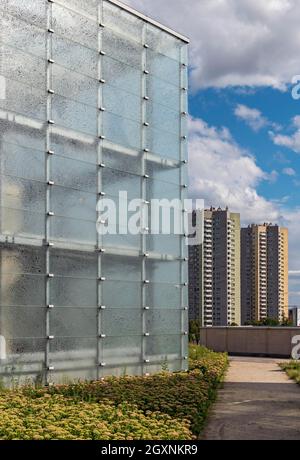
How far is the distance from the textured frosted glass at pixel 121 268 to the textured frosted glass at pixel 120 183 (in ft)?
5.33

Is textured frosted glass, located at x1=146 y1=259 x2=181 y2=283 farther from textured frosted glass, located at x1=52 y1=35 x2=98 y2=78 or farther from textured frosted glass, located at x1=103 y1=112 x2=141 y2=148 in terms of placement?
textured frosted glass, located at x1=52 y1=35 x2=98 y2=78

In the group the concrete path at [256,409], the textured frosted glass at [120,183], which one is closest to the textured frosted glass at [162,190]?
the textured frosted glass at [120,183]

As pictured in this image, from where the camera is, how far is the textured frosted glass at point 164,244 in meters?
17.6

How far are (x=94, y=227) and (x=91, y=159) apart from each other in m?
1.66

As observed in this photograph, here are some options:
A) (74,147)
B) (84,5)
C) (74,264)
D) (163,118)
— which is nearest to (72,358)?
(74,264)

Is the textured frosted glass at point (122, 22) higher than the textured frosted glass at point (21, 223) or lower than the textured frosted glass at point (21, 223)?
higher

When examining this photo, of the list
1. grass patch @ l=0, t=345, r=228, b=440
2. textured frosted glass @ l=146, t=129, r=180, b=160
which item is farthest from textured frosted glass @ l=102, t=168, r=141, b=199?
grass patch @ l=0, t=345, r=228, b=440

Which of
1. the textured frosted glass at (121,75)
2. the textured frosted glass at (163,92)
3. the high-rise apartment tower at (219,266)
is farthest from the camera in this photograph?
the high-rise apartment tower at (219,266)

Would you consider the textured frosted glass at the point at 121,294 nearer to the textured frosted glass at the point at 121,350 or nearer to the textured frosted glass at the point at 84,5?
the textured frosted glass at the point at 121,350

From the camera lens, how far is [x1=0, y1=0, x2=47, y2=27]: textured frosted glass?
14.4m

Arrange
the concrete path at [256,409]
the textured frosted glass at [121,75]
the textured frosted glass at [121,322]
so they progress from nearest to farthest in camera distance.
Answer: the concrete path at [256,409] → the textured frosted glass at [121,322] → the textured frosted glass at [121,75]

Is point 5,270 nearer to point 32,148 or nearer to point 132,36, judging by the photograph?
point 32,148

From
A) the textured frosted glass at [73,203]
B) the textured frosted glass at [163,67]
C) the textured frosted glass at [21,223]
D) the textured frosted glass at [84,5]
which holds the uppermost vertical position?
the textured frosted glass at [84,5]

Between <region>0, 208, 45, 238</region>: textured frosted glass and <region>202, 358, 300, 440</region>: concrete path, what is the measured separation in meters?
5.33
